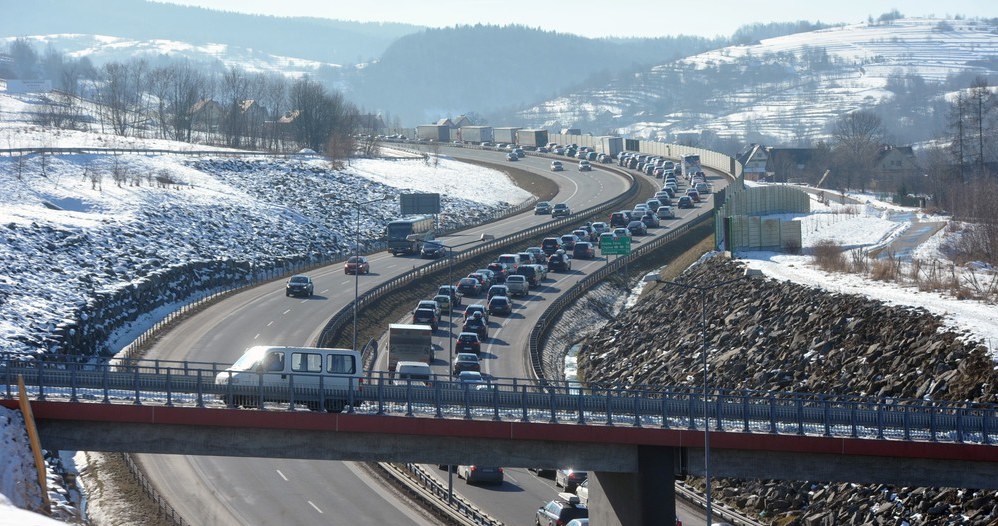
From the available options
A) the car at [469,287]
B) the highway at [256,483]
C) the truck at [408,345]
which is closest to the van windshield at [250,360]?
the highway at [256,483]

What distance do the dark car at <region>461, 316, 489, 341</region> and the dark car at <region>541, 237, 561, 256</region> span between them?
932 inches

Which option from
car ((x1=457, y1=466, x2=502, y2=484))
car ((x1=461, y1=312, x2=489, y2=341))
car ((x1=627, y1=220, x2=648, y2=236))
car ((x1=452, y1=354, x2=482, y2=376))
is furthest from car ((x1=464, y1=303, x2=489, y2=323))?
car ((x1=627, y1=220, x2=648, y2=236))

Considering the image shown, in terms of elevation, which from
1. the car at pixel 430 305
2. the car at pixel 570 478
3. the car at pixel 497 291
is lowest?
the car at pixel 570 478

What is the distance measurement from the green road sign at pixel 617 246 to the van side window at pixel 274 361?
49523mm

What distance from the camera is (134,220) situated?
282ft

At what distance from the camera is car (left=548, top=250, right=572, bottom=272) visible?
8825 cm

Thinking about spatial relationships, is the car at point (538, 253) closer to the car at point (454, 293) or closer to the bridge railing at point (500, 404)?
the car at point (454, 293)

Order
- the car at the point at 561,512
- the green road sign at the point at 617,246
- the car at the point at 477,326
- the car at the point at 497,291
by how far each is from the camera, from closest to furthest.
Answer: the car at the point at 561,512 < the car at the point at 477,326 < the car at the point at 497,291 < the green road sign at the point at 617,246

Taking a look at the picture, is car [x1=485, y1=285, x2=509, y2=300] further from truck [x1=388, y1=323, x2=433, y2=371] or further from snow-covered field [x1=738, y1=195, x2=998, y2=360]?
truck [x1=388, y1=323, x2=433, y2=371]

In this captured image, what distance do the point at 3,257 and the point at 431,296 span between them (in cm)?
2391

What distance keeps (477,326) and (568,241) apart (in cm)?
2848

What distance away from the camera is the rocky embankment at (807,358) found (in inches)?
1554

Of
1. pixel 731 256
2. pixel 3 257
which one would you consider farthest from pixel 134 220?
pixel 731 256

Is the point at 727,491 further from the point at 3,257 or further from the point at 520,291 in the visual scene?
the point at 3,257
